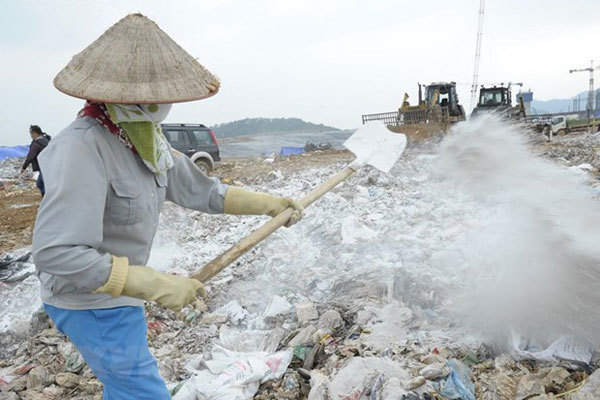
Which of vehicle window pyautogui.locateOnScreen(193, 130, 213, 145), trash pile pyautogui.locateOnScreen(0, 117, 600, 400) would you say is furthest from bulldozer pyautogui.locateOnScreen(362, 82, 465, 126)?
trash pile pyautogui.locateOnScreen(0, 117, 600, 400)

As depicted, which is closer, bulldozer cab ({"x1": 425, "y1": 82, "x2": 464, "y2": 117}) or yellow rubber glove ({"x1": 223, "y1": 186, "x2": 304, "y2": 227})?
yellow rubber glove ({"x1": 223, "y1": 186, "x2": 304, "y2": 227})

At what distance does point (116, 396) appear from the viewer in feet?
5.49

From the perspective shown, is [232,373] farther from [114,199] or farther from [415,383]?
[114,199]

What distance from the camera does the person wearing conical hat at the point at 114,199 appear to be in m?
1.35

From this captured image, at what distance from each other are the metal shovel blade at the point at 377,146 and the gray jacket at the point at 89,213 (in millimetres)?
1977

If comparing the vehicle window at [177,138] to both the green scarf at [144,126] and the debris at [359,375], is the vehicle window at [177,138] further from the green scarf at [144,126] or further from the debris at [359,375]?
the green scarf at [144,126]

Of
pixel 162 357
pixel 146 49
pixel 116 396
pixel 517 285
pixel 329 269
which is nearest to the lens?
pixel 146 49

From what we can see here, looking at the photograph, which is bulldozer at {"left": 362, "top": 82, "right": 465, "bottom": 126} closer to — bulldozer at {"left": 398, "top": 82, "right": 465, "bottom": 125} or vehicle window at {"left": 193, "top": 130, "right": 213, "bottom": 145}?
bulldozer at {"left": 398, "top": 82, "right": 465, "bottom": 125}

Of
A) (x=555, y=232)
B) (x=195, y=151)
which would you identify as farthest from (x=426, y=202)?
(x=195, y=151)

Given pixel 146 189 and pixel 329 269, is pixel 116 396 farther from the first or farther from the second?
pixel 329 269

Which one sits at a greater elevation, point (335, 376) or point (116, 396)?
point (116, 396)

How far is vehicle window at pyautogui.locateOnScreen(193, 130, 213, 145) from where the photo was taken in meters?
12.1

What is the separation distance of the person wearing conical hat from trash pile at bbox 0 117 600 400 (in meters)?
1.00

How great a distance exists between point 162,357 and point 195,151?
946cm
